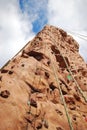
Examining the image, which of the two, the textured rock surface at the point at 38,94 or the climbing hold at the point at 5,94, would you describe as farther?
the climbing hold at the point at 5,94

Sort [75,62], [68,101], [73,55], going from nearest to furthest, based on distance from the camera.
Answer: [68,101] < [75,62] < [73,55]

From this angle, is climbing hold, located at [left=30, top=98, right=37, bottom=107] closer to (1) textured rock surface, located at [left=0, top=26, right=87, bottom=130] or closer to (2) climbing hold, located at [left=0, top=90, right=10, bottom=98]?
(1) textured rock surface, located at [left=0, top=26, right=87, bottom=130]

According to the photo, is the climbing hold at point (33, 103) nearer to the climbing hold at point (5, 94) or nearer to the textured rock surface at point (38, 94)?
the textured rock surface at point (38, 94)

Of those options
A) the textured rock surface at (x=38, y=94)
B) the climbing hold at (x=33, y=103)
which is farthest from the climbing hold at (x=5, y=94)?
the climbing hold at (x=33, y=103)

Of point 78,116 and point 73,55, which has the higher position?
point 73,55

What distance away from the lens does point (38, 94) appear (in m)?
20.0

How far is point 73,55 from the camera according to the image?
36531mm

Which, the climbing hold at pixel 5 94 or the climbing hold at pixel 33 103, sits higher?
the climbing hold at pixel 5 94

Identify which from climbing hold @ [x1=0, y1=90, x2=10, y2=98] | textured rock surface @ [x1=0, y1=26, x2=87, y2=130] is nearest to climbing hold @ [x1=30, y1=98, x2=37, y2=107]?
textured rock surface @ [x1=0, y1=26, x2=87, y2=130]

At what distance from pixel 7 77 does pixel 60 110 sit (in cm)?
582

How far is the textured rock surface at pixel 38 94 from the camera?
1595 cm

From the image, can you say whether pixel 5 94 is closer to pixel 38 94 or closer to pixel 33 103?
pixel 33 103

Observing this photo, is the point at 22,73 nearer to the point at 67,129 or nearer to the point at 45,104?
the point at 45,104

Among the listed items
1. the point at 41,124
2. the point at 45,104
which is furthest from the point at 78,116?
the point at 41,124
